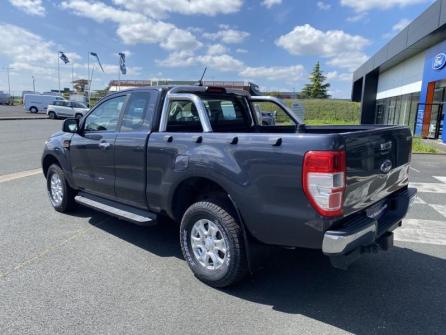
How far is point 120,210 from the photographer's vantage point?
421 centimetres

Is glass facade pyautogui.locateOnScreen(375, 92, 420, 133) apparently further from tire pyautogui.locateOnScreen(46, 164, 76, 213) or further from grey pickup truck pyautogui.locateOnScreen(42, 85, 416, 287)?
tire pyautogui.locateOnScreen(46, 164, 76, 213)

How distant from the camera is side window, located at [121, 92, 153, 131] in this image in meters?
4.08

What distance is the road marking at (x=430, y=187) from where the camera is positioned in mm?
7209

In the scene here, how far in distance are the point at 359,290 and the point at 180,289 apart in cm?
167

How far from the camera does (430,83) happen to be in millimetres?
19891

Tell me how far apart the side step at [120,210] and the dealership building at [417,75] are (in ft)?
57.0

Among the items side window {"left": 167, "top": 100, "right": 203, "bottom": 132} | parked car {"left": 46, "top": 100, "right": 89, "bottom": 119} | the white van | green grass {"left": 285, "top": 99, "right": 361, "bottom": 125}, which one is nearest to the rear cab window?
side window {"left": 167, "top": 100, "right": 203, "bottom": 132}

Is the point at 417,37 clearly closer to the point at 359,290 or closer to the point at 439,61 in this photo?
the point at 439,61

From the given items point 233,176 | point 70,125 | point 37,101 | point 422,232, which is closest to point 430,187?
point 422,232

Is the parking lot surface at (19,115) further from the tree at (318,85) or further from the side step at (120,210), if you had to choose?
the tree at (318,85)

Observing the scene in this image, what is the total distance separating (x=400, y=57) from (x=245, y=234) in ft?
88.5

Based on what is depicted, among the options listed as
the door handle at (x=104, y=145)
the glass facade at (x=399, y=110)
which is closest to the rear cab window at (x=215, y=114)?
the door handle at (x=104, y=145)

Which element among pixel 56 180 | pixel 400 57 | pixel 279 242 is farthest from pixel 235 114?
pixel 400 57

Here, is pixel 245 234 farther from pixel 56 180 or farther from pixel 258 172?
pixel 56 180
